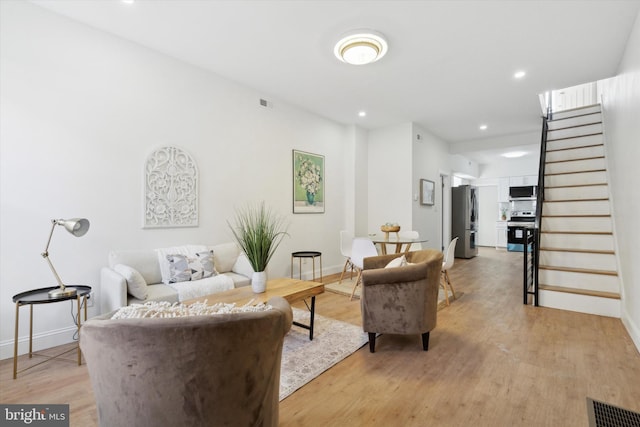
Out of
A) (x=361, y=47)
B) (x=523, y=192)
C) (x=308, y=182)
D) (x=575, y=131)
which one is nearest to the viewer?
(x=361, y=47)

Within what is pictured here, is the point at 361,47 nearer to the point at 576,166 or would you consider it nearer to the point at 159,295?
the point at 159,295

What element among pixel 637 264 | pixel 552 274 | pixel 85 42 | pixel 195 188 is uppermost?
pixel 85 42

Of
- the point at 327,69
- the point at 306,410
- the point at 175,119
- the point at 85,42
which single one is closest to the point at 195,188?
the point at 175,119

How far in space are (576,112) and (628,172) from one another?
154 inches

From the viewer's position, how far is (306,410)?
1798 mm

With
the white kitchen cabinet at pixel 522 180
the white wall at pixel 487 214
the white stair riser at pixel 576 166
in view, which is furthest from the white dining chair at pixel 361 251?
the white wall at pixel 487 214

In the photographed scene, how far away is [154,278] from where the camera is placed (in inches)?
120

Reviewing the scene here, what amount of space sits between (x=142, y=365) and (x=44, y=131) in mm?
2691

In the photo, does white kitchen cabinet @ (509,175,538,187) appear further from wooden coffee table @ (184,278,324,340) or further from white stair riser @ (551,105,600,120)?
wooden coffee table @ (184,278,324,340)

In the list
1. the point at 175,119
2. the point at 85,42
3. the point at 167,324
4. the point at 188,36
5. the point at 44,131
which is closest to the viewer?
the point at 167,324

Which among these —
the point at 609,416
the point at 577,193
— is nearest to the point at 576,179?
the point at 577,193

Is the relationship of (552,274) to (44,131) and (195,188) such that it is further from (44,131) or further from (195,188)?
(44,131)

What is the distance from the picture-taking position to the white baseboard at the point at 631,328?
8.65ft

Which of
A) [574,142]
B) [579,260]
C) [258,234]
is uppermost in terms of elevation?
[574,142]
